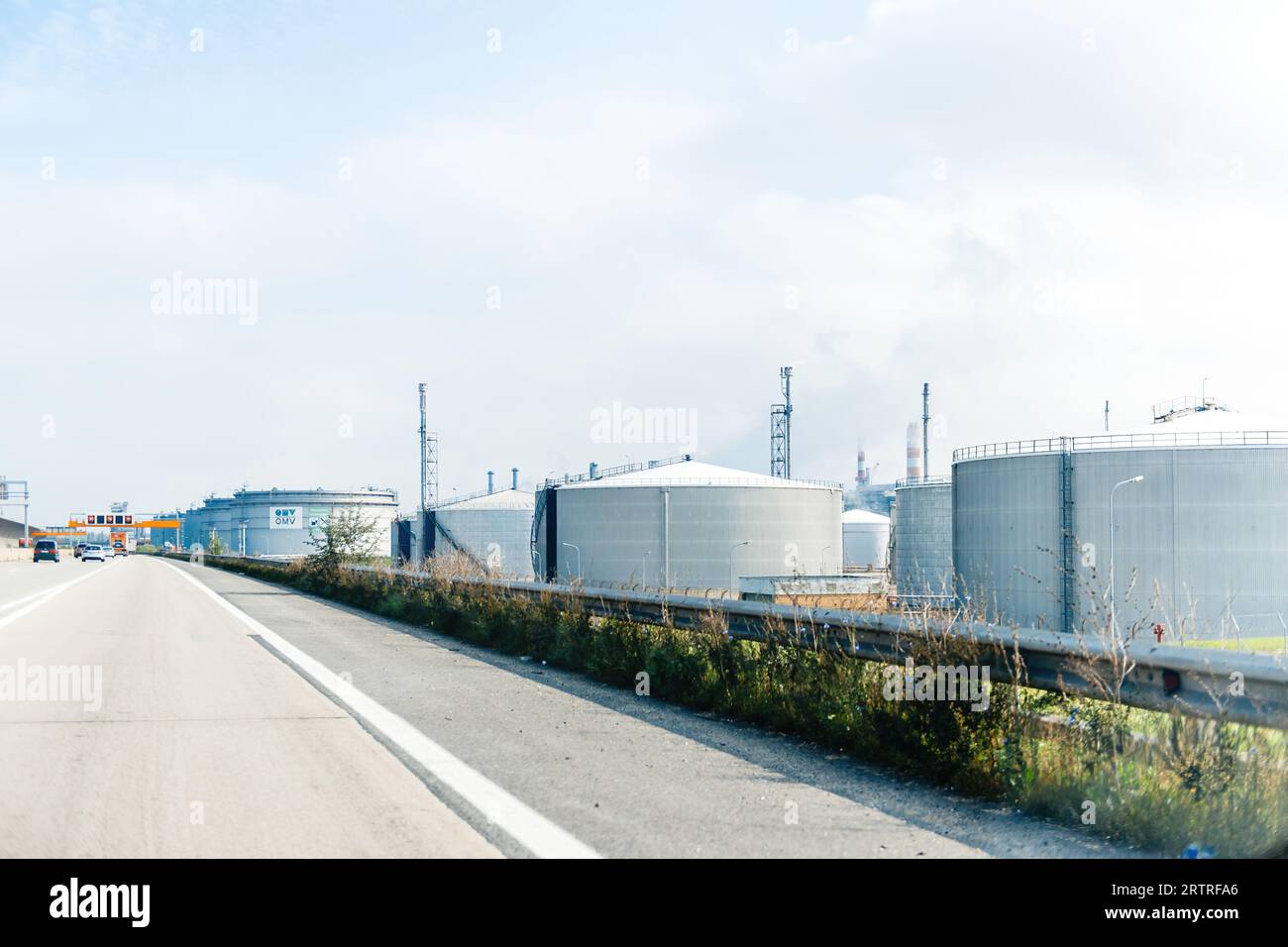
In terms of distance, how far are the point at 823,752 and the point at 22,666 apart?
10.1m

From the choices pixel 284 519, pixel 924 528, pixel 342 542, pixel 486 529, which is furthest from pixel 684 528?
pixel 284 519

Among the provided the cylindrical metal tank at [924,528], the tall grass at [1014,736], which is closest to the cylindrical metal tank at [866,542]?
the cylindrical metal tank at [924,528]

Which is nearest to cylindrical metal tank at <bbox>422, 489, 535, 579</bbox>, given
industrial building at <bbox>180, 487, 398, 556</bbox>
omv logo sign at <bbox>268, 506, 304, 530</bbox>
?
industrial building at <bbox>180, 487, 398, 556</bbox>

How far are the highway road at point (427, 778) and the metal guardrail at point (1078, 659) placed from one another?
1.00m

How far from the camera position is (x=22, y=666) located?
1224cm

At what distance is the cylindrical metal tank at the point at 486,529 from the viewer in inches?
2987

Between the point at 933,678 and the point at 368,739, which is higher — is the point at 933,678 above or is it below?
above

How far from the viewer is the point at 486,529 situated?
76.8m

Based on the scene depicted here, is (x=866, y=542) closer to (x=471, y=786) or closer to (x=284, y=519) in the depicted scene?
(x=284, y=519)

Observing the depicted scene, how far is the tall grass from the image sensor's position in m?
5.18

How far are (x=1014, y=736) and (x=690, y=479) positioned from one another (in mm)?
49819

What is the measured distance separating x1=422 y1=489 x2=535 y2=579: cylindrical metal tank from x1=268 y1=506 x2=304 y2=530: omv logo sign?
201 feet
